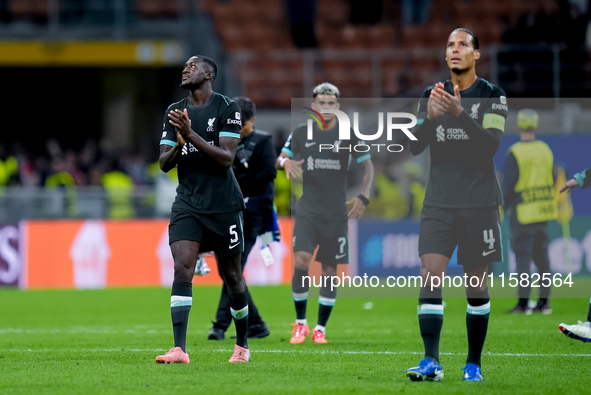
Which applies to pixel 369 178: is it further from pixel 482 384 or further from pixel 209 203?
pixel 482 384

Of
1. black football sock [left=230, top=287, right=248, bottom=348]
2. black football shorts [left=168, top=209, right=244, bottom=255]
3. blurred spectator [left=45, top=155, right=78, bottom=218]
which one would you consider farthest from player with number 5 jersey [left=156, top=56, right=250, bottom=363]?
blurred spectator [left=45, top=155, right=78, bottom=218]

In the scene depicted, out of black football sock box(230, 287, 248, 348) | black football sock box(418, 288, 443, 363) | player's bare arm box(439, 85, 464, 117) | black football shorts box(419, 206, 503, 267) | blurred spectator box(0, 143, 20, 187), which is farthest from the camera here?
blurred spectator box(0, 143, 20, 187)

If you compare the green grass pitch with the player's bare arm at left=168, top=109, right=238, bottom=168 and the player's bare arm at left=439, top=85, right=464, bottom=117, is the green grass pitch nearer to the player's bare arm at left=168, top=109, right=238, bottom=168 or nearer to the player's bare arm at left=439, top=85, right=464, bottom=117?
the player's bare arm at left=168, top=109, right=238, bottom=168

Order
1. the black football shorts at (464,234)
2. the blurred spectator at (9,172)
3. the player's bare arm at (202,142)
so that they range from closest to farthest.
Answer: the black football shorts at (464,234), the player's bare arm at (202,142), the blurred spectator at (9,172)

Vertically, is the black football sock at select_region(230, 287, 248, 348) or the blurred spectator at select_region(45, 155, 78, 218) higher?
the blurred spectator at select_region(45, 155, 78, 218)

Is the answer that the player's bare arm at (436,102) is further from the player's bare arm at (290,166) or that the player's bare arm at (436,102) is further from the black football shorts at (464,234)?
the player's bare arm at (290,166)

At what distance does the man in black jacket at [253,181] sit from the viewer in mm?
9977

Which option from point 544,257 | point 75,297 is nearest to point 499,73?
point 544,257

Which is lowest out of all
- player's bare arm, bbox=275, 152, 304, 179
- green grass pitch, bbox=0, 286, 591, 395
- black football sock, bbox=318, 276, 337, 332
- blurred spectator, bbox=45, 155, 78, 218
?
green grass pitch, bbox=0, 286, 591, 395

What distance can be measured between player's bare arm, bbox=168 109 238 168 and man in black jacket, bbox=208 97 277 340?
8.02ft

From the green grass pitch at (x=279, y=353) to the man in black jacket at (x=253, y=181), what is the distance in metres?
0.39

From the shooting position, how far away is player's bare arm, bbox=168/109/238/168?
719 cm

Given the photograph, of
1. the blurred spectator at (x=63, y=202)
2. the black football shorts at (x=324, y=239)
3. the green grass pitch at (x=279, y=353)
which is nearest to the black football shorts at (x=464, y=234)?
the green grass pitch at (x=279, y=353)

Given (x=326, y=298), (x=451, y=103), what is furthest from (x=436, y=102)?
(x=326, y=298)
